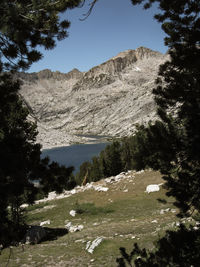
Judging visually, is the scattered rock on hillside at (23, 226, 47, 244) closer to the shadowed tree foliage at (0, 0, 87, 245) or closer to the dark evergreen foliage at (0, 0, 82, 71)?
the shadowed tree foliage at (0, 0, 87, 245)

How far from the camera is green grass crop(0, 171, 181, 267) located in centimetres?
977

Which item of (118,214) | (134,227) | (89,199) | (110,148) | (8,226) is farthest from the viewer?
(110,148)

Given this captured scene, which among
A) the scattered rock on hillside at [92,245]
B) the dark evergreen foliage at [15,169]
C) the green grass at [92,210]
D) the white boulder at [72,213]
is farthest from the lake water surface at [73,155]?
the dark evergreen foliage at [15,169]

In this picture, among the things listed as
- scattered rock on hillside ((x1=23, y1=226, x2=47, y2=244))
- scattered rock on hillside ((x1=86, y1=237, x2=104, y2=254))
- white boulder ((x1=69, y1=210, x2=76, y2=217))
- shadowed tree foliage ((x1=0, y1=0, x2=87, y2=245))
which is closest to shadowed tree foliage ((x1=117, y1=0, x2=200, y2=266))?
shadowed tree foliage ((x1=0, y1=0, x2=87, y2=245))

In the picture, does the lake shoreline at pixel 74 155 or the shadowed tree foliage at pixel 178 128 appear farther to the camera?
the lake shoreline at pixel 74 155

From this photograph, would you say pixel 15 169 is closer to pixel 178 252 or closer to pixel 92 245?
pixel 178 252

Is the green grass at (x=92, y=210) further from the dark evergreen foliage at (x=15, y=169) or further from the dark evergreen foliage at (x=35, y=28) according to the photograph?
the dark evergreen foliage at (x=35, y=28)

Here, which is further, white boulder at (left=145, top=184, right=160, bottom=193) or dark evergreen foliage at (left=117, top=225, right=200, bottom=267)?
white boulder at (left=145, top=184, right=160, bottom=193)

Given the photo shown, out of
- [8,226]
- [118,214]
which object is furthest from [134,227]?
[8,226]

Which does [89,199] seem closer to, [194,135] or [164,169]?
[164,169]

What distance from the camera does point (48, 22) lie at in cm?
484

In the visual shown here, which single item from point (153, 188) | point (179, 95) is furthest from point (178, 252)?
point (153, 188)

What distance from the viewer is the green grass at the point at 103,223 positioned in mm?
9772

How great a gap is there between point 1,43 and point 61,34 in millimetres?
1466
